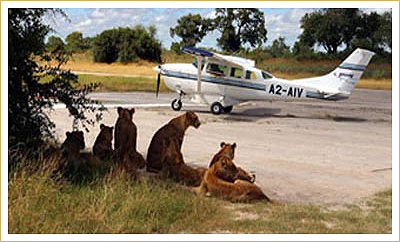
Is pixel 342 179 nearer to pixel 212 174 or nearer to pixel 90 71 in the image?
pixel 212 174

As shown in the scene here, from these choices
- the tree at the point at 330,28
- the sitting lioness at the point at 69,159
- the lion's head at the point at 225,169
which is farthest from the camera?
the tree at the point at 330,28

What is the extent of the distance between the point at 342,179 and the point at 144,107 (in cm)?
1341

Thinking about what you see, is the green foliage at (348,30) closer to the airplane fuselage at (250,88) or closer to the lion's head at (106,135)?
the airplane fuselage at (250,88)

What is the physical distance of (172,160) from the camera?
328 inches

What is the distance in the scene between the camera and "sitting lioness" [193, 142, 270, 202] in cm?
738

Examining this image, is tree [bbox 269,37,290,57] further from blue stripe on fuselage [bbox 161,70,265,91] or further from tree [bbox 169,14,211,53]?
blue stripe on fuselage [bbox 161,70,265,91]

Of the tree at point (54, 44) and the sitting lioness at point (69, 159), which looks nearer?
the sitting lioness at point (69, 159)

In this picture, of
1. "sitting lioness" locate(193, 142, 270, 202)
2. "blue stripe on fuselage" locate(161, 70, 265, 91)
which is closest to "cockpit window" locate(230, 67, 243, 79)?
"blue stripe on fuselage" locate(161, 70, 265, 91)

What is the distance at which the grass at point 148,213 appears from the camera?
6047 mm

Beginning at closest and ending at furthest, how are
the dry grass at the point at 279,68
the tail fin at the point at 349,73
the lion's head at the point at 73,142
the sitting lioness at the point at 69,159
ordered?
the sitting lioness at the point at 69,159 → the lion's head at the point at 73,142 → the tail fin at the point at 349,73 → the dry grass at the point at 279,68

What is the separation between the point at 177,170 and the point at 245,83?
512 inches

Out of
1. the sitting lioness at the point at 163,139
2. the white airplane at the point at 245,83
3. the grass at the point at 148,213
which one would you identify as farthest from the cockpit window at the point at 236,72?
the grass at the point at 148,213

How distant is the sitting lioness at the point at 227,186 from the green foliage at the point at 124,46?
42.0 metres

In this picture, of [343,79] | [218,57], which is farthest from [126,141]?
[343,79]
